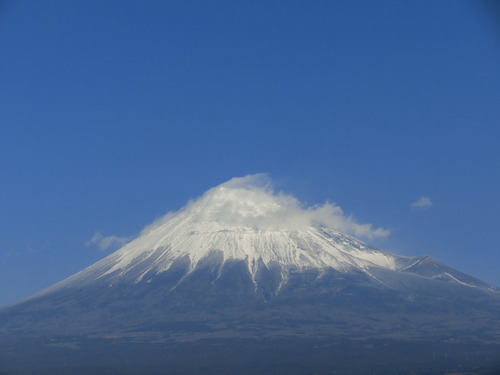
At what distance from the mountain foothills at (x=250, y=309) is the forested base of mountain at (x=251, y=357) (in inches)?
9.0

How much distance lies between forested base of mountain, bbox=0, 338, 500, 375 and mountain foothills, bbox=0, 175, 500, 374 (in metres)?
0.23

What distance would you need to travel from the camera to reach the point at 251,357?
97750 millimetres

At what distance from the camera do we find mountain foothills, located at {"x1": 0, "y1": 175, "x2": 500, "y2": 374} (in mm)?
96500

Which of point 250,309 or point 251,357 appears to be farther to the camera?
point 250,309

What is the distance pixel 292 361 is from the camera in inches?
3711

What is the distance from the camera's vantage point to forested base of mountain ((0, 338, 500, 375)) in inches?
3494

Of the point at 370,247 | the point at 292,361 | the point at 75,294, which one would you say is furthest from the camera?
the point at 370,247

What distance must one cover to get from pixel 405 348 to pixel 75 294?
66446 millimetres

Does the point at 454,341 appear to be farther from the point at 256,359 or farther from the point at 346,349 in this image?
the point at 256,359

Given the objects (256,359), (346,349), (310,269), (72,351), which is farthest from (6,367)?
(310,269)

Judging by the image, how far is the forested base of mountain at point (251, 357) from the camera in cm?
8875

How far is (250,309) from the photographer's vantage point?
12888 centimetres

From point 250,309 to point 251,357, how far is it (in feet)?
102

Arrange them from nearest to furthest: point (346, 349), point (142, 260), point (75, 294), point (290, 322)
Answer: point (346, 349)
point (290, 322)
point (75, 294)
point (142, 260)
